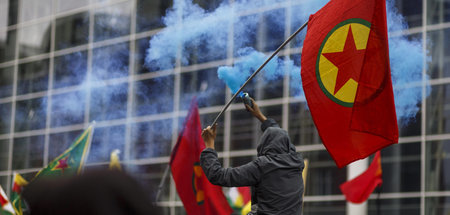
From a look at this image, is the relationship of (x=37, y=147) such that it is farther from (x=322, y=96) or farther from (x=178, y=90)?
(x=322, y=96)

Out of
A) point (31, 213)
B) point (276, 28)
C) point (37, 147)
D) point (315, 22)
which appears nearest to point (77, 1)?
point (37, 147)

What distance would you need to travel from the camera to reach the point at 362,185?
48.1 ft

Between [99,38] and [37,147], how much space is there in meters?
6.28

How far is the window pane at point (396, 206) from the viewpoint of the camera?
57.9 feet

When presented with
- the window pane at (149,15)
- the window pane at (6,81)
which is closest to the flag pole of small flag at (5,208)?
the window pane at (149,15)

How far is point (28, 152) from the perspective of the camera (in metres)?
26.0

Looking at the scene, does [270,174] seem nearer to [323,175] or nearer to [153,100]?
[323,175]

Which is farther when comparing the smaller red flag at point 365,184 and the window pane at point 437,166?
the window pane at point 437,166

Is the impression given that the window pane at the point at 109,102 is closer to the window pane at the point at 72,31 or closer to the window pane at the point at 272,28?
the window pane at the point at 72,31

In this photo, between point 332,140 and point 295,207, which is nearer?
point 295,207

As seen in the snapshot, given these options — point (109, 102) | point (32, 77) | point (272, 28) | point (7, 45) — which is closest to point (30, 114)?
point (32, 77)

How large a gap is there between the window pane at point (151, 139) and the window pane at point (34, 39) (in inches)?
216

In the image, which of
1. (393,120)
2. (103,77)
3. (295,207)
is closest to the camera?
(295,207)

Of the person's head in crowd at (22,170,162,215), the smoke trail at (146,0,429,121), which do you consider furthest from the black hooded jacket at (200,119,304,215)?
the smoke trail at (146,0,429,121)
